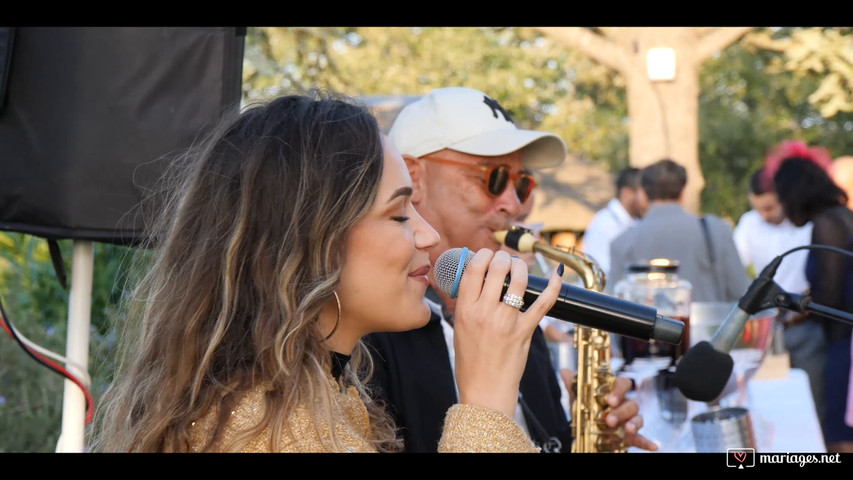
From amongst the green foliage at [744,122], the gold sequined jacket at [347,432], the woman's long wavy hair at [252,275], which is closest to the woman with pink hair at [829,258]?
the gold sequined jacket at [347,432]

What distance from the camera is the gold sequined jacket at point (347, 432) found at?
1.82m

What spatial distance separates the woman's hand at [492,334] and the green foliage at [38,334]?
2.69m

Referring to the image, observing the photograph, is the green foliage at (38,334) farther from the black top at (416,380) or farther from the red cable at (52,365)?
the black top at (416,380)

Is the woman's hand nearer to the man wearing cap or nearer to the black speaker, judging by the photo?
the man wearing cap

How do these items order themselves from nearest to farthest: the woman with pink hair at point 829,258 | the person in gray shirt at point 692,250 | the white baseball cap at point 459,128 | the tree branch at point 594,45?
1. the white baseball cap at point 459,128
2. the woman with pink hair at point 829,258
3. the person in gray shirt at point 692,250
4. the tree branch at point 594,45

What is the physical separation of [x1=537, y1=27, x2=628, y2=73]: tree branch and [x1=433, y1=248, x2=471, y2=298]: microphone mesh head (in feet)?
34.8

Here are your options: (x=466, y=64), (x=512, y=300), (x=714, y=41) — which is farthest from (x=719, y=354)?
(x=466, y=64)

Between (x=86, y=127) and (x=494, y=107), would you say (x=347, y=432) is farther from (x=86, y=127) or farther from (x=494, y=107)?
(x=494, y=107)

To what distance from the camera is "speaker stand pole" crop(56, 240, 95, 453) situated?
284cm

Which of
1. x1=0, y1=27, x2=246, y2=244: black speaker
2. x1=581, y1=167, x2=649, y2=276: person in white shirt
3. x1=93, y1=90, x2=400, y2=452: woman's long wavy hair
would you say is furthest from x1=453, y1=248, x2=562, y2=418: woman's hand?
x1=581, y1=167, x2=649, y2=276: person in white shirt

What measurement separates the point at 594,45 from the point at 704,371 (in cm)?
1042

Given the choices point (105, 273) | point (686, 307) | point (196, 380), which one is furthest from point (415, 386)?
point (105, 273)

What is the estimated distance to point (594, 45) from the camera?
12.4m

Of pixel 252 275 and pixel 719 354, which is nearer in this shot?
pixel 252 275
